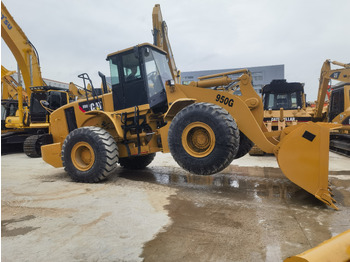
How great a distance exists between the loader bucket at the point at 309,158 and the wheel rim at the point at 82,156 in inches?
141

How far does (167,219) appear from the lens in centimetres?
309

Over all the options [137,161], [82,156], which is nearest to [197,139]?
[82,156]

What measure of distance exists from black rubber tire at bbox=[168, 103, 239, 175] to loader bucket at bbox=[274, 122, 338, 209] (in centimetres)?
72

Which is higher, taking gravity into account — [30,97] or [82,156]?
[30,97]

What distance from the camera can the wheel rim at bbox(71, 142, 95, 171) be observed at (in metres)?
5.10

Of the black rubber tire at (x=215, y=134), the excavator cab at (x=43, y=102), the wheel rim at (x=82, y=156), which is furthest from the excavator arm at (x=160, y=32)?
the excavator cab at (x=43, y=102)

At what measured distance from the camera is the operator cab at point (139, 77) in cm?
485

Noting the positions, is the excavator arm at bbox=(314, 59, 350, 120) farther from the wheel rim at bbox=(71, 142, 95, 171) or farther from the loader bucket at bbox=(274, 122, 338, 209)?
the wheel rim at bbox=(71, 142, 95, 171)

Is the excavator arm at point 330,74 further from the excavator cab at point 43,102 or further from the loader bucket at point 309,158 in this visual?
the excavator cab at point 43,102

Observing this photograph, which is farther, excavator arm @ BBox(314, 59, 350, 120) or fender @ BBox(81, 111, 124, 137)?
excavator arm @ BBox(314, 59, 350, 120)

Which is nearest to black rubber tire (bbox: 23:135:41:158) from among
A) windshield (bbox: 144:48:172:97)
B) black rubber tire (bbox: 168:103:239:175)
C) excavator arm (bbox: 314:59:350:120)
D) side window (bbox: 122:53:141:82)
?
side window (bbox: 122:53:141:82)

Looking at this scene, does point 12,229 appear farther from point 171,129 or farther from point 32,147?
point 32,147

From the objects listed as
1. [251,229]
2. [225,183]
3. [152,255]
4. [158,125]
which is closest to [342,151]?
[225,183]

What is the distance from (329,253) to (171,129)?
2.74 m
